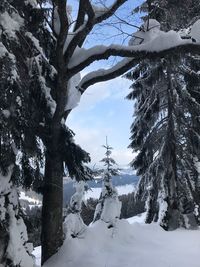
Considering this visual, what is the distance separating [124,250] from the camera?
10344mm

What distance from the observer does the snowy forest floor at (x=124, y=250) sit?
30.6 feet

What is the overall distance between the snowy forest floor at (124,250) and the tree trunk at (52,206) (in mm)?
256

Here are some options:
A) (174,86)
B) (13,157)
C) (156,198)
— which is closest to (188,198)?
(156,198)

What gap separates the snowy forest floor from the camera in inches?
367

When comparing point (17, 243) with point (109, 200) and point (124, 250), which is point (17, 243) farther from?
point (109, 200)

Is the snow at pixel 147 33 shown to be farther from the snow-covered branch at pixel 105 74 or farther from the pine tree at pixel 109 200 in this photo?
the pine tree at pixel 109 200

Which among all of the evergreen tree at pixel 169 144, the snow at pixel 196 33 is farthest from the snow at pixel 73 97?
the evergreen tree at pixel 169 144

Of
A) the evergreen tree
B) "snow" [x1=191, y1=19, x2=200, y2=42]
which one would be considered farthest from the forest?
the evergreen tree

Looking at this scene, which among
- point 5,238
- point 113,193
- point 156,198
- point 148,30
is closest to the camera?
point 5,238

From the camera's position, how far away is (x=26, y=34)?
26.4 feet

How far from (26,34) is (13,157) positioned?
2240mm

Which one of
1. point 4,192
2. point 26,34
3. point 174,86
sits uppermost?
point 174,86

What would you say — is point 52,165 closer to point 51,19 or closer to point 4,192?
point 4,192

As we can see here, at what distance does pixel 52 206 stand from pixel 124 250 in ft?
6.55
